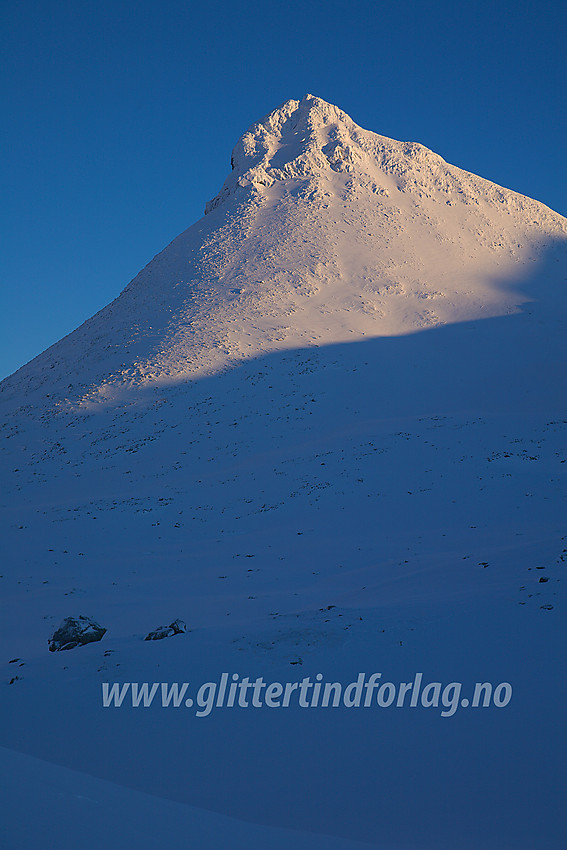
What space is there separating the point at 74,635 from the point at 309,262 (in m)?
51.0

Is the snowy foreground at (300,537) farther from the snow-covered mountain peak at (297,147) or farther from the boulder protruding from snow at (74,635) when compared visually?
the snow-covered mountain peak at (297,147)

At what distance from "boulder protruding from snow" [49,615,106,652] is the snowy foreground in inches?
14.8

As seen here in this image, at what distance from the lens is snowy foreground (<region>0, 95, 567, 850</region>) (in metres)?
4.95

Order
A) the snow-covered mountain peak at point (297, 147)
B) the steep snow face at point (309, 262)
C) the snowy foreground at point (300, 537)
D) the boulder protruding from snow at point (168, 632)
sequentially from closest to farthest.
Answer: the snowy foreground at point (300, 537), the boulder protruding from snow at point (168, 632), the steep snow face at point (309, 262), the snow-covered mountain peak at point (297, 147)

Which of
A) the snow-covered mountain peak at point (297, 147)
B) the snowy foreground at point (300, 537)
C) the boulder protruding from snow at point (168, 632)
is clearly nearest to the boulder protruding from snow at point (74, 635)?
the snowy foreground at point (300, 537)

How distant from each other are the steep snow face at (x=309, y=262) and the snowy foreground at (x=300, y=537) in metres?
0.43

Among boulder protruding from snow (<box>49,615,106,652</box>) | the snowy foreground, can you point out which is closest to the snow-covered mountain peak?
the snowy foreground

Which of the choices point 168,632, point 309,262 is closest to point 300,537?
point 168,632

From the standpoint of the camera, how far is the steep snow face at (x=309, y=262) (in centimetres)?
4612

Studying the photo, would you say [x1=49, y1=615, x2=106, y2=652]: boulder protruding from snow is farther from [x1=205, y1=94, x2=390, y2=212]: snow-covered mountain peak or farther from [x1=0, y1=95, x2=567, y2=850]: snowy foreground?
[x1=205, y1=94, x2=390, y2=212]: snow-covered mountain peak

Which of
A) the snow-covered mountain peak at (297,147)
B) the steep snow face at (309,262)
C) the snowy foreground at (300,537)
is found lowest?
the snowy foreground at (300,537)

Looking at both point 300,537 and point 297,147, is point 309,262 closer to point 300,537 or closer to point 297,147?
point 297,147

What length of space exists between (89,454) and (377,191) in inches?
2008

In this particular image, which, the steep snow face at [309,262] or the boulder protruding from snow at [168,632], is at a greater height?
the steep snow face at [309,262]
